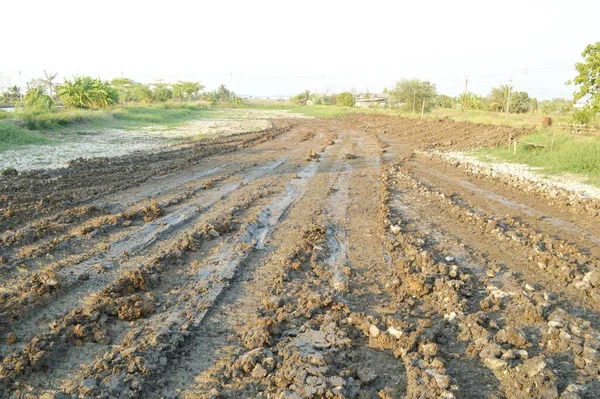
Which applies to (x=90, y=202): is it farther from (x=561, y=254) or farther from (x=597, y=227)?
(x=597, y=227)

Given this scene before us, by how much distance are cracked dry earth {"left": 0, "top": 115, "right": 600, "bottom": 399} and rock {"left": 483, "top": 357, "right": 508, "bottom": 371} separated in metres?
0.01

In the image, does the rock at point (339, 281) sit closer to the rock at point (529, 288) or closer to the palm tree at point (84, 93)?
the rock at point (529, 288)

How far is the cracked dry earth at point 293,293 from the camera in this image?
3447mm

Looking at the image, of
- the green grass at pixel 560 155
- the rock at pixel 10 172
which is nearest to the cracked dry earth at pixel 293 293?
the rock at pixel 10 172

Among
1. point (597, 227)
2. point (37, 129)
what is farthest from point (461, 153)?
point (37, 129)

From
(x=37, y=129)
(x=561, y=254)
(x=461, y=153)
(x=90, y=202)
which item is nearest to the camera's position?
(x=561, y=254)

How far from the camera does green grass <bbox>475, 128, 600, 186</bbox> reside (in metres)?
13.1

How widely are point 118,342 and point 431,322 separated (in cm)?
290

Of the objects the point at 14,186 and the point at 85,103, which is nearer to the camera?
the point at 14,186

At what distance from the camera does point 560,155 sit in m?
14.5

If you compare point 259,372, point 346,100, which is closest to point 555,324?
point 259,372

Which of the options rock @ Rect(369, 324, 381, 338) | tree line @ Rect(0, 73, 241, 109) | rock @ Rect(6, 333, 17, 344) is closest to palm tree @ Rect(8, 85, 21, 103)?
tree line @ Rect(0, 73, 241, 109)

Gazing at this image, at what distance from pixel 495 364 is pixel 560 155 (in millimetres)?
13112

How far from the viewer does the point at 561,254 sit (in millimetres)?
6426
